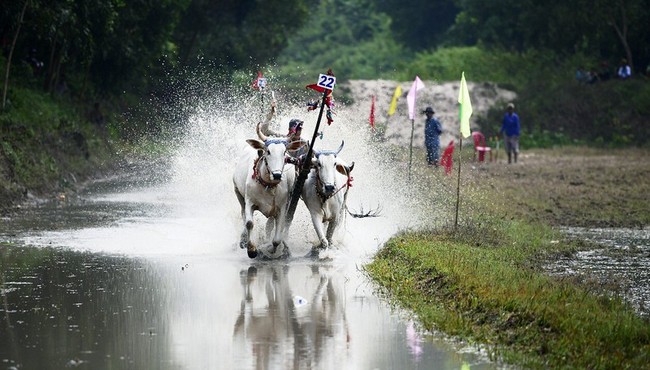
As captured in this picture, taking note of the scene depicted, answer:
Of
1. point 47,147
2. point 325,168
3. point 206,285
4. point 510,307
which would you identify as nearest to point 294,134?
point 325,168

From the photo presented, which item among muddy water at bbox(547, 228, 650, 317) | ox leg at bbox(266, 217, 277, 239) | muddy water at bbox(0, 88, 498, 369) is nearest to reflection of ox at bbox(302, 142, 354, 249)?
muddy water at bbox(0, 88, 498, 369)

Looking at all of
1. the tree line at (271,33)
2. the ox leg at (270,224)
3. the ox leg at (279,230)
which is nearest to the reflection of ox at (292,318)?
the ox leg at (279,230)

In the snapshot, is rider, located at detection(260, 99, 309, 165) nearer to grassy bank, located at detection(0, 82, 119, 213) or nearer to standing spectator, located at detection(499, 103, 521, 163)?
grassy bank, located at detection(0, 82, 119, 213)

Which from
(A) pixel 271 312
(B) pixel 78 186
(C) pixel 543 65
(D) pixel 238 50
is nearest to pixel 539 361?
(A) pixel 271 312

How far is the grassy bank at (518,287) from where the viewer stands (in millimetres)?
10758

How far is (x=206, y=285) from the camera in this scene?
48.1 ft

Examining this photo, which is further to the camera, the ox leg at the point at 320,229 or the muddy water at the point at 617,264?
the ox leg at the point at 320,229

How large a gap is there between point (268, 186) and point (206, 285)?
8.17 feet

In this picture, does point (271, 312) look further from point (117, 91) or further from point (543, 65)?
point (543, 65)

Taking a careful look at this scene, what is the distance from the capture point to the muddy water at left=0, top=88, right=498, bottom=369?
10836 mm

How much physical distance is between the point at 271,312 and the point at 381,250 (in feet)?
15.6

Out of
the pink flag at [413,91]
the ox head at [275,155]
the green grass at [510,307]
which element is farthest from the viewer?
the pink flag at [413,91]

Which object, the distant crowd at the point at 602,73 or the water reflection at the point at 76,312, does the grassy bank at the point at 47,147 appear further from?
the distant crowd at the point at 602,73

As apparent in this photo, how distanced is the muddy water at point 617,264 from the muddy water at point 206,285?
2.47m
